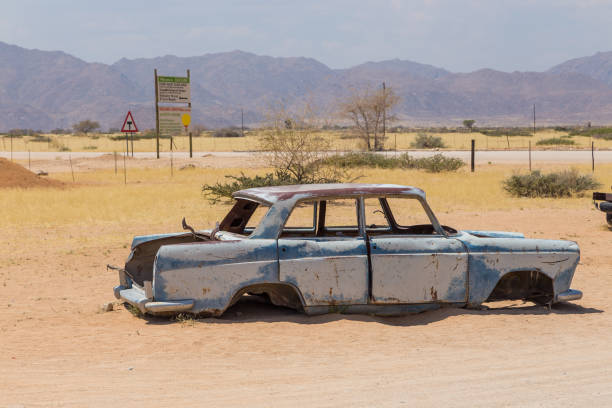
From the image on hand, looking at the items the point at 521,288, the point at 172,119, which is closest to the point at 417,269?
the point at 521,288

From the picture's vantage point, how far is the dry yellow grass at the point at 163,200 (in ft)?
54.3

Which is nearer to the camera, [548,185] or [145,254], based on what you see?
[145,254]

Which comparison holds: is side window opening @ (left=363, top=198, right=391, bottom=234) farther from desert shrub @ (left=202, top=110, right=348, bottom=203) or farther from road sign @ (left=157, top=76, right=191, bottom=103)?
road sign @ (left=157, top=76, right=191, bottom=103)

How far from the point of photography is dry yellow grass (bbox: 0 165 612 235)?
16.6 metres

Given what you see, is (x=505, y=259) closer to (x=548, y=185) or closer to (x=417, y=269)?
(x=417, y=269)

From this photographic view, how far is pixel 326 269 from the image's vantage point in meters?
6.96

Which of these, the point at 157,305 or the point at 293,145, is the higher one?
the point at 293,145

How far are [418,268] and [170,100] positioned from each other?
1329 inches

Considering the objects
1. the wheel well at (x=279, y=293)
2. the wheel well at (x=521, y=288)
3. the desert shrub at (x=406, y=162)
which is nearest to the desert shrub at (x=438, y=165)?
the desert shrub at (x=406, y=162)

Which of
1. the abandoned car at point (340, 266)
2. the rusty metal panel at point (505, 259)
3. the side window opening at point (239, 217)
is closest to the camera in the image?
the abandoned car at point (340, 266)

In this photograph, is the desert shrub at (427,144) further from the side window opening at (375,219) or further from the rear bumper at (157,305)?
the rear bumper at (157,305)

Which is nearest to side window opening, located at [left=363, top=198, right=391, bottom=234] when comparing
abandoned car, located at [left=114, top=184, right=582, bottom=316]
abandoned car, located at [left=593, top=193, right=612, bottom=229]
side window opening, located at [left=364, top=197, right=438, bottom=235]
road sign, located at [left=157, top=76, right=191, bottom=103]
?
side window opening, located at [left=364, top=197, right=438, bottom=235]

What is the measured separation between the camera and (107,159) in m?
38.7

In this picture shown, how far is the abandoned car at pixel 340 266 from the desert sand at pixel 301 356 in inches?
8.3
